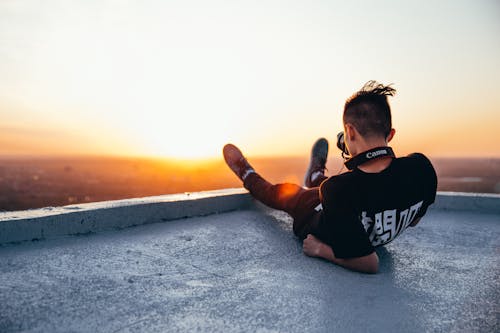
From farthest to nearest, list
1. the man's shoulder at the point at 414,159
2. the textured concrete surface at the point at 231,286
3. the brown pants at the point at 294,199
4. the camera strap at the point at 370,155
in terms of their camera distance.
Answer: the brown pants at the point at 294,199
the man's shoulder at the point at 414,159
the camera strap at the point at 370,155
the textured concrete surface at the point at 231,286

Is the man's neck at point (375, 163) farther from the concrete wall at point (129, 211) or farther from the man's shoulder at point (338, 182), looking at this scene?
the concrete wall at point (129, 211)

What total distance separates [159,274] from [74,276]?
1.21ft

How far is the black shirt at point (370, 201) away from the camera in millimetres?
1598

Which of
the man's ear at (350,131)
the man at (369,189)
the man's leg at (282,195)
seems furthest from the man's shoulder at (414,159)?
the man's leg at (282,195)

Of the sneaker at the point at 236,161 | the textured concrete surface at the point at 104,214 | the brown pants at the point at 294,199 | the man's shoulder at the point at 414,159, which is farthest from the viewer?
the sneaker at the point at 236,161

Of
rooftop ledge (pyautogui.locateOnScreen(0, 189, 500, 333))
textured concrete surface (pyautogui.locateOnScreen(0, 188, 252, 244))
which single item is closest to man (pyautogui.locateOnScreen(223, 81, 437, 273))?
rooftop ledge (pyautogui.locateOnScreen(0, 189, 500, 333))

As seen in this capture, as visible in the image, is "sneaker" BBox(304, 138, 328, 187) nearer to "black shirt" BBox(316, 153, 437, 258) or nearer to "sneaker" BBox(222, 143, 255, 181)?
"sneaker" BBox(222, 143, 255, 181)

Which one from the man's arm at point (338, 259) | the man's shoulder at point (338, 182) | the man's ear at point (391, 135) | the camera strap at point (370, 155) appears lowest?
the man's arm at point (338, 259)

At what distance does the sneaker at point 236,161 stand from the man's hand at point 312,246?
125 centimetres

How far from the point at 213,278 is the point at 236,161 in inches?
69.3

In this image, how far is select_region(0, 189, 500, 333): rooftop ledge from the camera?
1187 mm

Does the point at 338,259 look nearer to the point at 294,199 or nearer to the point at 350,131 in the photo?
the point at 350,131

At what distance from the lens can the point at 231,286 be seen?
147cm

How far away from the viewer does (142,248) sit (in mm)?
1928
